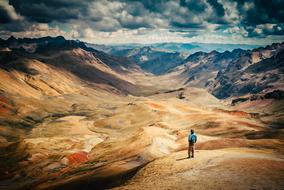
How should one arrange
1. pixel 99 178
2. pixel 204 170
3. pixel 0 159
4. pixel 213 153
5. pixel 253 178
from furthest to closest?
pixel 0 159, pixel 99 178, pixel 213 153, pixel 204 170, pixel 253 178

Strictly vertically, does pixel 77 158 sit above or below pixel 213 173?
above

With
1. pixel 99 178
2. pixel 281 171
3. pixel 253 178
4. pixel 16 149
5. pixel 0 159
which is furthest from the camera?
pixel 16 149

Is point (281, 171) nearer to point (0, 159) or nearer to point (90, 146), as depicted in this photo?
point (90, 146)

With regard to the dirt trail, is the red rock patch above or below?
above

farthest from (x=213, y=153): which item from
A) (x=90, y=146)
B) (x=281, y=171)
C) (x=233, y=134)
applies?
(x=90, y=146)

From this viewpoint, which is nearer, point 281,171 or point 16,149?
point 281,171

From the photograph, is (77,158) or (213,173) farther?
(77,158)

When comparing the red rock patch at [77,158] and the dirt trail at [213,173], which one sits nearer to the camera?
the dirt trail at [213,173]

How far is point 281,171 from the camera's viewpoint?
37.6 m

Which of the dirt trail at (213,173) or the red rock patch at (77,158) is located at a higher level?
the red rock patch at (77,158)

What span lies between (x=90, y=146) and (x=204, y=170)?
127 meters

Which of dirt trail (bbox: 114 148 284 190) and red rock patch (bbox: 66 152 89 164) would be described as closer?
dirt trail (bbox: 114 148 284 190)

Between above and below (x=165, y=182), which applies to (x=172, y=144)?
above

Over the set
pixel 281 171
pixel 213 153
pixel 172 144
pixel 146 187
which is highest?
pixel 172 144
